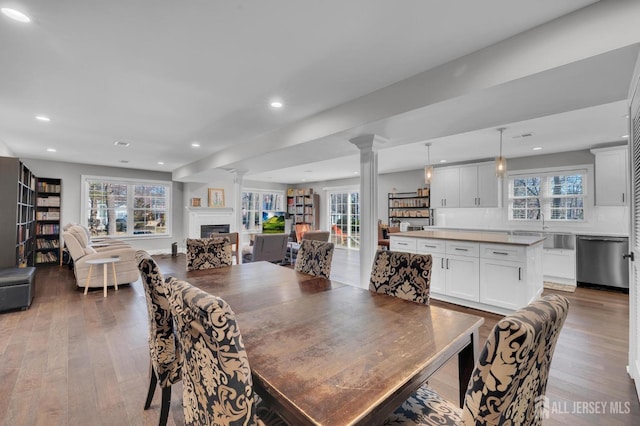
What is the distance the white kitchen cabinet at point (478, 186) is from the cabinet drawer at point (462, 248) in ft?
9.28

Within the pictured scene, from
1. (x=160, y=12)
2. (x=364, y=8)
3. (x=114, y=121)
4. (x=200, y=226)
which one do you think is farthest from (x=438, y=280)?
(x=200, y=226)

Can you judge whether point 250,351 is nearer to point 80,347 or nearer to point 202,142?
point 80,347

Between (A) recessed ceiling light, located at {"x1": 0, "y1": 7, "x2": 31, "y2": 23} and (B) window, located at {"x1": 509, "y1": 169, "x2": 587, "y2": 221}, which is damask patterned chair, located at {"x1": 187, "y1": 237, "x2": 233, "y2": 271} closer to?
(A) recessed ceiling light, located at {"x1": 0, "y1": 7, "x2": 31, "y2": 23}

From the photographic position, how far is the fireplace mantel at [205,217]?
27.9 feet

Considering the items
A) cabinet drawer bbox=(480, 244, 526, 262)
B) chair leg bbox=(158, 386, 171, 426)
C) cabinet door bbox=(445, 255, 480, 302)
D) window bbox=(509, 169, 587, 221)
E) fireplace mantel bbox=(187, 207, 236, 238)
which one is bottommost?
chair leg bbox=(158, 386, 171, 426)

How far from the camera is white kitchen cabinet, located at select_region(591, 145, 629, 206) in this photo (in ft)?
15.2

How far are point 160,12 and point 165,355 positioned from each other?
1993 millimetres

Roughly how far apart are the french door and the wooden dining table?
24.9 feet

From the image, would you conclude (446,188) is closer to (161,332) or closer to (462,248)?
(462,248)

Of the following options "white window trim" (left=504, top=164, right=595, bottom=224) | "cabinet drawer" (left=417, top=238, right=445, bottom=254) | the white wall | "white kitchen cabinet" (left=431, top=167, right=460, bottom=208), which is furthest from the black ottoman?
"white window trim" (left=504, top=164, right=595, bottom=224)

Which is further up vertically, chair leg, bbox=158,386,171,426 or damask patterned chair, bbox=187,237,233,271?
damask patterned chair, bbox=187,237,233,271

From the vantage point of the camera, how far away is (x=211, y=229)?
29.5 feet

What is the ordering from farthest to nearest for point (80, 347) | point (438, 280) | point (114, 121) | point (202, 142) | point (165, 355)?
point (202, 142)
point (438, 280)
point (114, 121)
point (80, 347)
point (165, 355)

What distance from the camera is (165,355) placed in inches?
62.0
